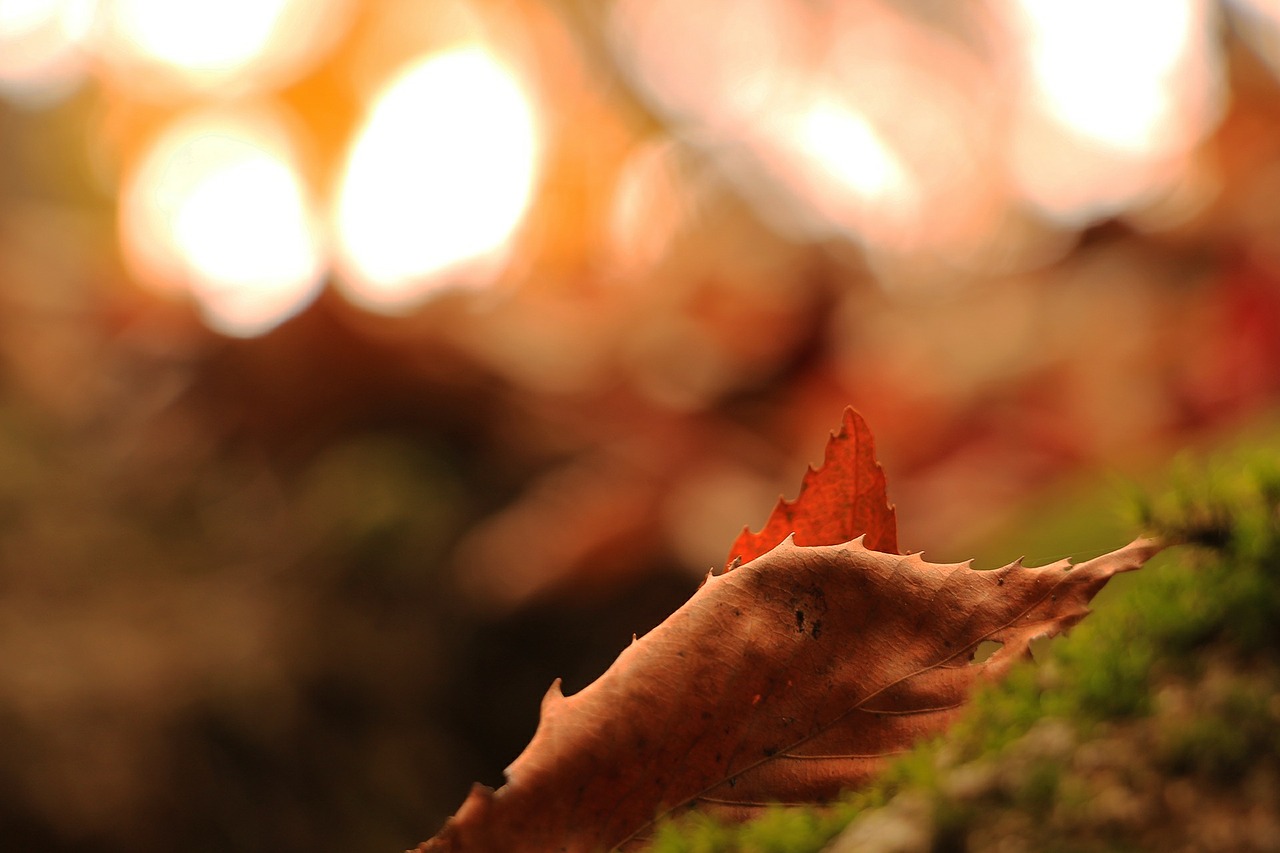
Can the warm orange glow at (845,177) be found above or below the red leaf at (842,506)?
above

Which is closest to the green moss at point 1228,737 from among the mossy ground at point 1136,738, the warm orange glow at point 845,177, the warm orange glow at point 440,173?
the mossy ground at point 1136,738

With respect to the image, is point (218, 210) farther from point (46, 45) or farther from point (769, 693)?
point (769, 693)

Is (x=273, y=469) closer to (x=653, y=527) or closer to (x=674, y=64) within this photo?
(x=653, y=527)

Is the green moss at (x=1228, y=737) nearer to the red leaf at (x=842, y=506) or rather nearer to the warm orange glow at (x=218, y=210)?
the red leaf at (x=842, y=506)

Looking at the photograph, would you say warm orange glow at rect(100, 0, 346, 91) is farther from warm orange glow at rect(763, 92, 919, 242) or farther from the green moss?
the green moss

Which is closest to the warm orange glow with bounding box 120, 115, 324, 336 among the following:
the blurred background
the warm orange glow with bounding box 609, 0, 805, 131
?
the blurred background

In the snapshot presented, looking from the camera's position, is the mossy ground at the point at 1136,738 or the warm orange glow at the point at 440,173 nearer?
the mossy ground at the point at 1136,738
